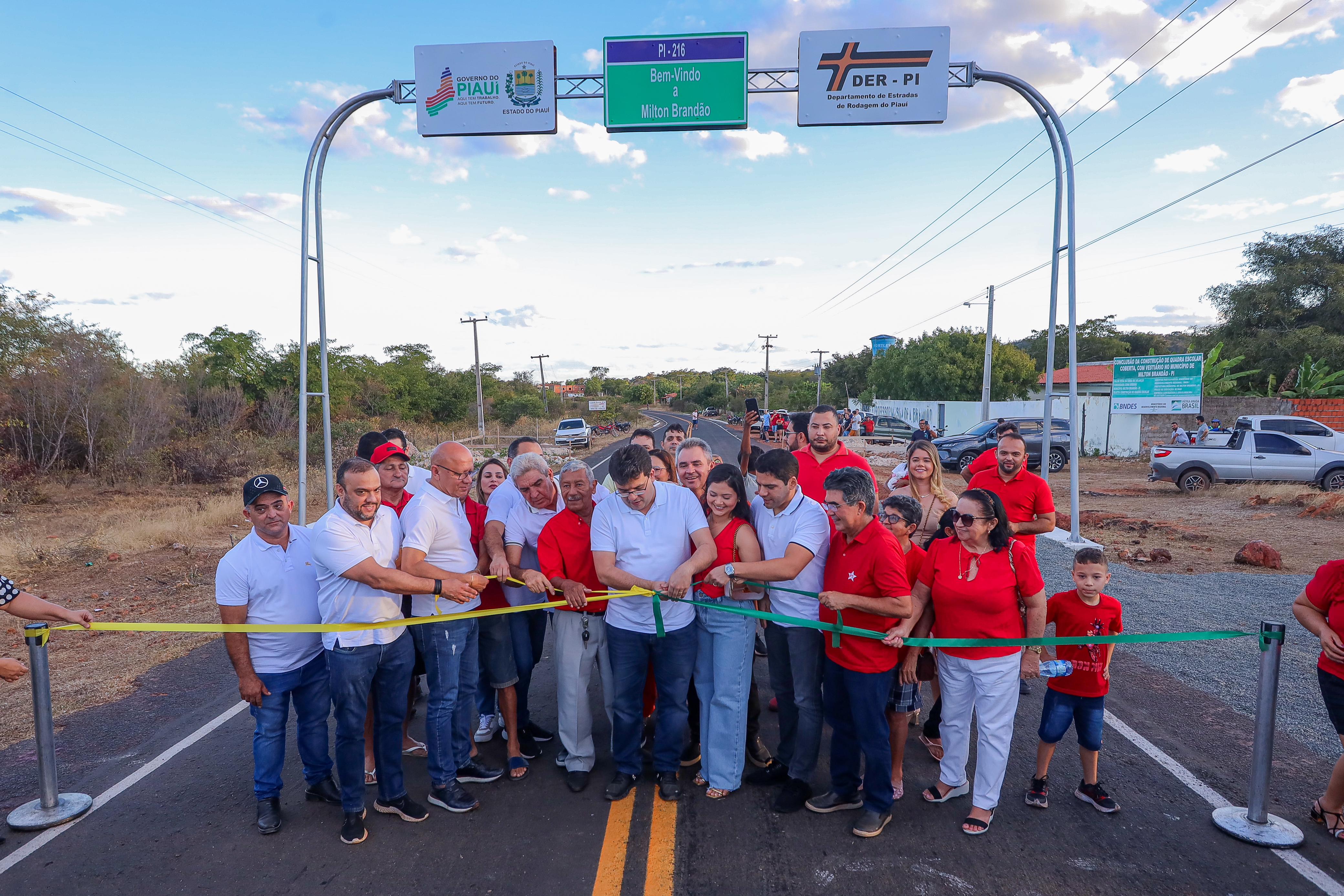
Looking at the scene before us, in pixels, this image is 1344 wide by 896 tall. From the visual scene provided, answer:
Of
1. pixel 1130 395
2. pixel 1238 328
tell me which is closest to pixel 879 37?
pixel 1130 395

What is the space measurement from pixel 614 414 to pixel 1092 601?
76905mm

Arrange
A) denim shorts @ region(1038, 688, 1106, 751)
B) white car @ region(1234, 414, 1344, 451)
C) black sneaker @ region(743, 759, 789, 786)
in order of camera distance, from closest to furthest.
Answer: denim shorts @ region(1038, 688, 1106, 751) → black sneaker @ region(743, 759, 789, 786) → white car @ region(1234, 414, 1344, 451)

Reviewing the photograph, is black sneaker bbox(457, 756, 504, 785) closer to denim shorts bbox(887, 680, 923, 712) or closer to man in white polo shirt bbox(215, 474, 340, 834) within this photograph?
man in white polo shirt bbox(215, 474, 340, 834)

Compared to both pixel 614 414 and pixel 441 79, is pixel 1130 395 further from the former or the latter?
pixel 614 414

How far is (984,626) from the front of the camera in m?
3.62

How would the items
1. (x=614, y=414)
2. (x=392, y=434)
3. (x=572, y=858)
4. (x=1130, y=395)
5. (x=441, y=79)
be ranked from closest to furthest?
(x=572, y=858), (x=392, y=434), (x=441, y=79), (x=1130, y=395), (x=614, y=414)

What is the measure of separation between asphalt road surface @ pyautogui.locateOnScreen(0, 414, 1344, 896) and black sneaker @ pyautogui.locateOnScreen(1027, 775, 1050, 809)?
7cm

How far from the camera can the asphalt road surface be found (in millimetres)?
3275

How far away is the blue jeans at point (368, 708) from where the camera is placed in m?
3.64

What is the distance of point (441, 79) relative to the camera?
9133 mm

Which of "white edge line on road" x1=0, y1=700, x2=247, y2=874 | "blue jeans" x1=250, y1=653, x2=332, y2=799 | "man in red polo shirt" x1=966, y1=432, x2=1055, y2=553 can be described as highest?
"man in red polo shirt" x1=966, y1=432, x2=1055, y2=553

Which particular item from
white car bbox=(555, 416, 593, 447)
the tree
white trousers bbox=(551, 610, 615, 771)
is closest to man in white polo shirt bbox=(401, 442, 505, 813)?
white trousers bbox=(551, 610, 615, 771)

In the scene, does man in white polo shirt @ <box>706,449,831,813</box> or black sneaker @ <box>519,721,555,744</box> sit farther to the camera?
black sneaker @ <box>519,721,555,744</box>

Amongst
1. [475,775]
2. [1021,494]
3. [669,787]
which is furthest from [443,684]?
[1021,494]
